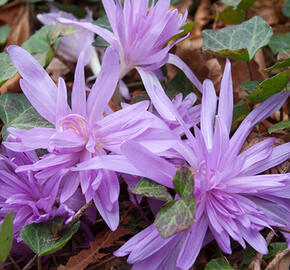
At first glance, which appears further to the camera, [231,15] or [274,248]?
[231,15]

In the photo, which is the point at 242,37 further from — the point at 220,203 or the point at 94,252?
the point at 94,252

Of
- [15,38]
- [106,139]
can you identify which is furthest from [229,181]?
[15,38]

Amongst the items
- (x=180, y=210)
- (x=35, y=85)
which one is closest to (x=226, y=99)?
(x=180, y=210)

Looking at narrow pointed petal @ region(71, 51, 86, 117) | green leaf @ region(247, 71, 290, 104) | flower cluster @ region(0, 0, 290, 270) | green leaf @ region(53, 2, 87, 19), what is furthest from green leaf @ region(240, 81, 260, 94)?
green leaf @ region(53, 2, 87, 19)

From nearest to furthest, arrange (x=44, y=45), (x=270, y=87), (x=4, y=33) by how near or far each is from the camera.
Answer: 1. (x=270, y=87)
2. (x=44, y=45)
3. (x=4, y=33)

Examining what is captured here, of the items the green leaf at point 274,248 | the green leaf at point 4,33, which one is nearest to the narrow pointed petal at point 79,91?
the green leaf at point 274,248

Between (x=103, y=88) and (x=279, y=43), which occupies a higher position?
(x=103, y=88)

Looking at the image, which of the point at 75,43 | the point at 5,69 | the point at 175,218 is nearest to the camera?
the point at 175,218

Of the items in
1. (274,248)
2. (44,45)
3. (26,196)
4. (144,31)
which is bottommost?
(274,248)
